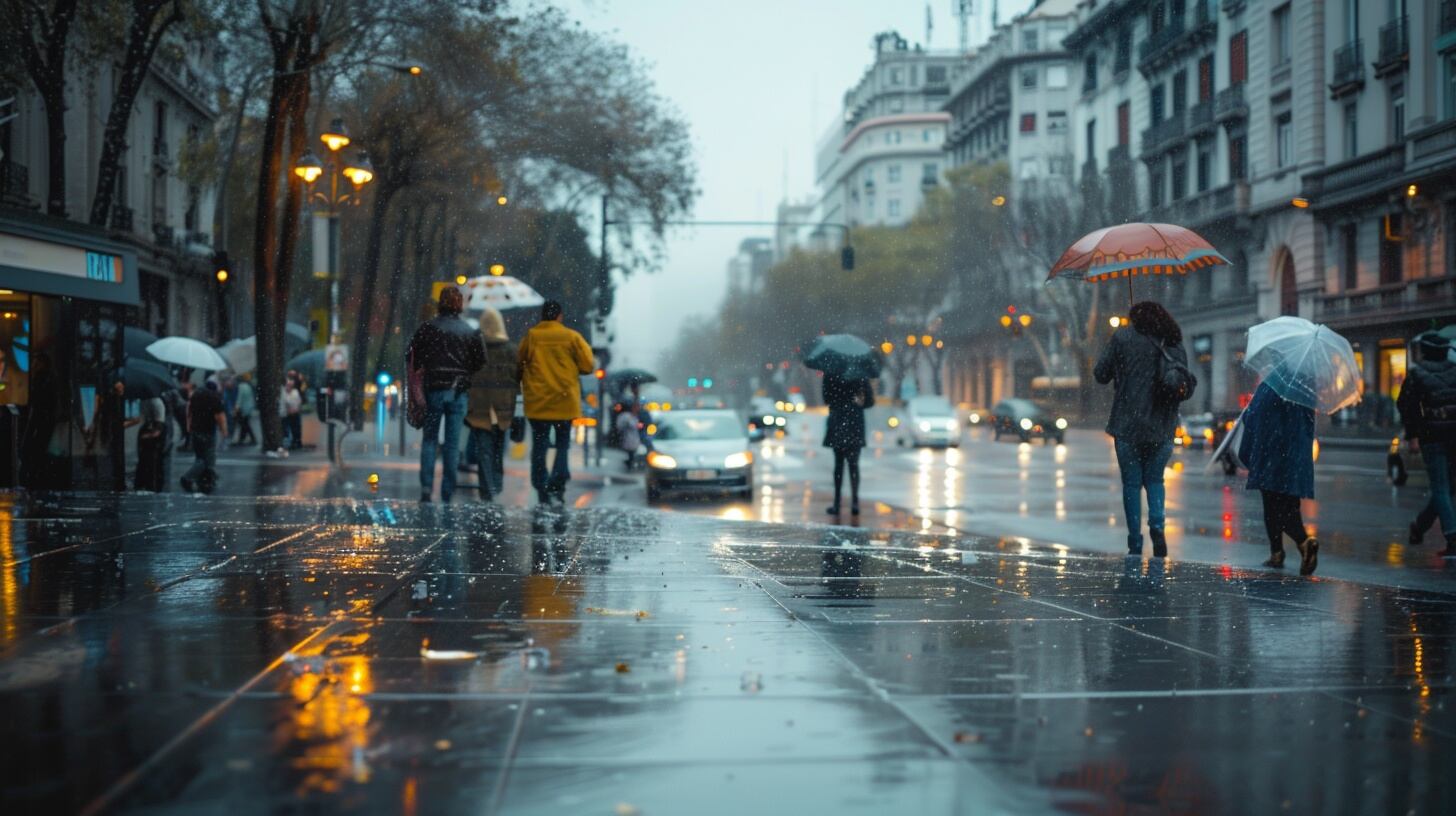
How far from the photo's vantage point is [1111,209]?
60.9 m

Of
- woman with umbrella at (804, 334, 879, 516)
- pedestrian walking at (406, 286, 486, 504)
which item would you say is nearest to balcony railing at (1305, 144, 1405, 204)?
woman with umbrella at (804, 334, 879, 516)

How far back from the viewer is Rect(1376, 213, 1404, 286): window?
4400cm

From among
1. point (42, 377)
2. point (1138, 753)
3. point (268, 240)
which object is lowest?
point (1138, 753)

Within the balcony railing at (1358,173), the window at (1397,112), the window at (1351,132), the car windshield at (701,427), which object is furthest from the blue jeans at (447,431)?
the window at (1351,132)

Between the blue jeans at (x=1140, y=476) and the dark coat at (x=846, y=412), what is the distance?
5978 mm

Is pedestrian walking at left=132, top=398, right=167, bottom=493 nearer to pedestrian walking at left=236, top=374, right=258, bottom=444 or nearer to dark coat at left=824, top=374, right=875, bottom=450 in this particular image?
dark coat at left=824, top=374, right=875, bottom=450

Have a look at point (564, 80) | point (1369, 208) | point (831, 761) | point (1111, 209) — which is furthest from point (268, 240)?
point (1111, 209)

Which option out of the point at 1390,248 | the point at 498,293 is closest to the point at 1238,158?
the point at 1390,248

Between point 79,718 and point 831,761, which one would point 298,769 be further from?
point 831,761

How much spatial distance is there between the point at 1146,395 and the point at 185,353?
56.7 ft

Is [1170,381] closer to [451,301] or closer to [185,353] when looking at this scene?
[451,301]

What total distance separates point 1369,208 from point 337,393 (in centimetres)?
3095

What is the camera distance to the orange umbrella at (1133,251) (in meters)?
12.2

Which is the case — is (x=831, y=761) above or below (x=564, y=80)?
below
